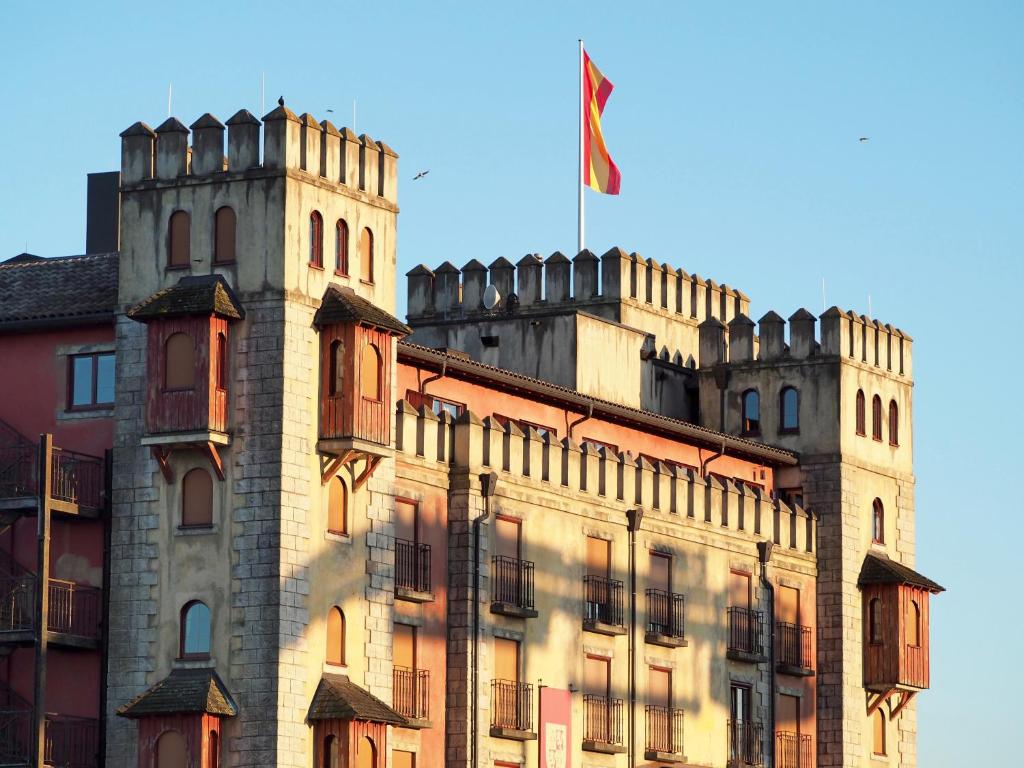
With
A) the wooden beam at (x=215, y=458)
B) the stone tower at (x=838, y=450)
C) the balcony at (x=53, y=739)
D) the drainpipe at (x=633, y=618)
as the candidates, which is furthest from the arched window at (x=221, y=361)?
the stone tower at (x=838, y=450)

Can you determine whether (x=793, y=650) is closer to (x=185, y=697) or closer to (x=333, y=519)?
(x=333, y=519)

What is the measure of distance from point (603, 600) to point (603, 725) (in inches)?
119

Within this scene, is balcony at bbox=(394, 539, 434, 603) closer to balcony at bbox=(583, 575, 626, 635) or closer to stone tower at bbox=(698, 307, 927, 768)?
balcony at bbox=(583, 575, 626, 635)

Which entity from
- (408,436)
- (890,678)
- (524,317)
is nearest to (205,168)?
(408,436)

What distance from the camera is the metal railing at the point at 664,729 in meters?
80.0

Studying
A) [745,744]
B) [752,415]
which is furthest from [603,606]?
[752,415]

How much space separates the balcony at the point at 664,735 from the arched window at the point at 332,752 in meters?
14.4

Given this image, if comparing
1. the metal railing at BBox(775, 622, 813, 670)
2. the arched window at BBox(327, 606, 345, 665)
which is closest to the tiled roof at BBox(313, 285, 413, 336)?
the arched window at BBox(327, 606, 345, 665)

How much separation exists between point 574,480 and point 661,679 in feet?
20.2

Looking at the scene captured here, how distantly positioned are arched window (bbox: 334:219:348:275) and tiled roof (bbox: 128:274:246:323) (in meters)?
2.88

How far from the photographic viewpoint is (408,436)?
7231 cm

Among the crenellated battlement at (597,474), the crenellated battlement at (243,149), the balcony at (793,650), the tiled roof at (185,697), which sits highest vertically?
the crenellated battlement at (243,149)

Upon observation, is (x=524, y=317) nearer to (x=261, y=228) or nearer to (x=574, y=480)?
(x=574, y=480)

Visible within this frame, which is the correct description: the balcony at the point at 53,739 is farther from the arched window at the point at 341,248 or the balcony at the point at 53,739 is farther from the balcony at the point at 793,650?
the balcony at the point at 793,650
